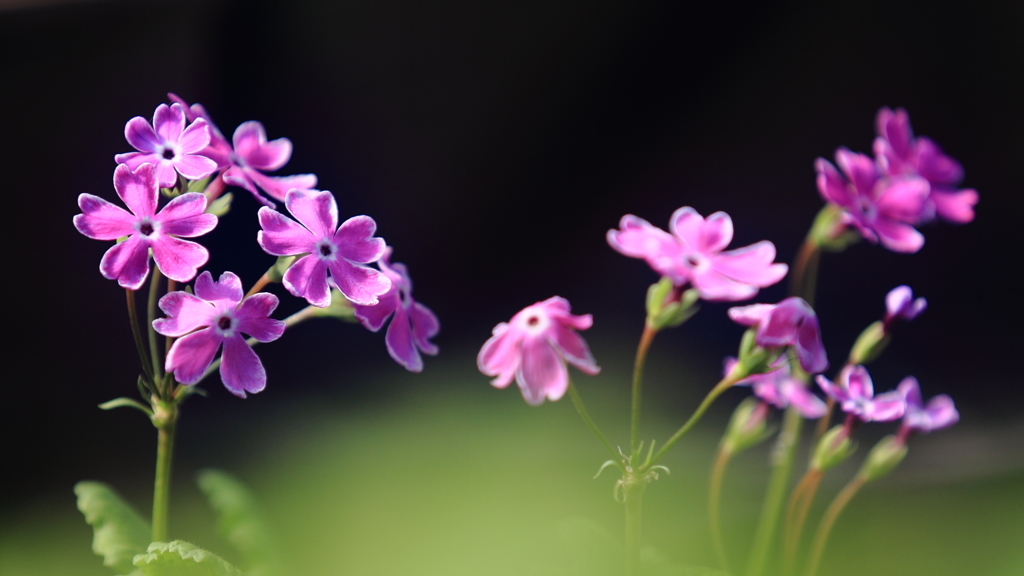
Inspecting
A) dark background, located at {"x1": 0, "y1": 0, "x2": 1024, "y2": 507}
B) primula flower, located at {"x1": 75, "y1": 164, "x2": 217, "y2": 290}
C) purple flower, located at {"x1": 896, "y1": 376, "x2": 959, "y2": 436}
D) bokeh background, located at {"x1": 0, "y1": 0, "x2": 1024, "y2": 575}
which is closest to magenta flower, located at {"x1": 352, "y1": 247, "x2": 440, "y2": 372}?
primula flower, located at {"x1": 75, "y1": 164, "x2": 217, "y2": 290}

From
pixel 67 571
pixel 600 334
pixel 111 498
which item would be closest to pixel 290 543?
pixel 67 571

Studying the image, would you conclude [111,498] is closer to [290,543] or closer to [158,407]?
[158,407]

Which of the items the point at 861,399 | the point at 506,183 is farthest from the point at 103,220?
the point at 506,183

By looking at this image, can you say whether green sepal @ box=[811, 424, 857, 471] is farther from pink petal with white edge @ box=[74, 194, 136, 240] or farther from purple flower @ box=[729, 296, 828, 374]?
pink petal with white edge @ box=[74, 194, 136, 240]

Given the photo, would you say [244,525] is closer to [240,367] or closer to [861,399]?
[240,367]

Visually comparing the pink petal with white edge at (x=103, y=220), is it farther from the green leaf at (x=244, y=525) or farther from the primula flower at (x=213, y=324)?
the green leaf at (x=244, y=525)

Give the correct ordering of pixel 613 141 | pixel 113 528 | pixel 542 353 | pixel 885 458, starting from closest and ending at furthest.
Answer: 1. pixel 542 353
2. pixel 113 528
3. pixel 885 458
4. pixel 613 141

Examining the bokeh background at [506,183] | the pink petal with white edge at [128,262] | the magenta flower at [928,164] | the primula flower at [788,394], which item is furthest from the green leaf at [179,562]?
the bokeh background at [506,183]

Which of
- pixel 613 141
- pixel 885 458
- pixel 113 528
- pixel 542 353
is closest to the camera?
pixel 542 353
